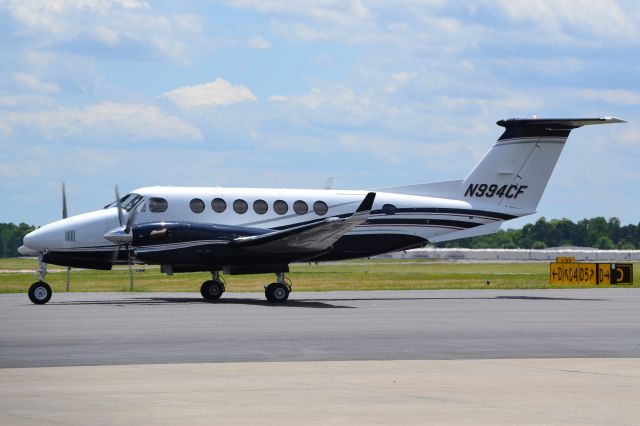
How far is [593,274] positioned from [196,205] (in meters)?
19.9

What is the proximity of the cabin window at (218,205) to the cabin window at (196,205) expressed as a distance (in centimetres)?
34

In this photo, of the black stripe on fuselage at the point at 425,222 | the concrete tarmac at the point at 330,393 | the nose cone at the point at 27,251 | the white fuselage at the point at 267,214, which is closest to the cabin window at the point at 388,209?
the white fuselage at the point at 267,214

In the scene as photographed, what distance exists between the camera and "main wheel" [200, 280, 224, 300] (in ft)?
106

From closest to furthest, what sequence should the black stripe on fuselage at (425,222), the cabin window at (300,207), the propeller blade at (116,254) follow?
the propeller blade at (116,254) → the cabin window at (300,207) → the black stripe on fuselage at (425,222)

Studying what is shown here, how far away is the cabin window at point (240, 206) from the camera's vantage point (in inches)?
1254

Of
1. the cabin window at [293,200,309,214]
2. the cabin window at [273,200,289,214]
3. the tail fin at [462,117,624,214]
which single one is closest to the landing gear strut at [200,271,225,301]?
the cabin window at [273,200,289,214]

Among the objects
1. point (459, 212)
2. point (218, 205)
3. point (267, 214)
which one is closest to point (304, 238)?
point (267, 214)

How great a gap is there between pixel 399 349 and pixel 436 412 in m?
6.20

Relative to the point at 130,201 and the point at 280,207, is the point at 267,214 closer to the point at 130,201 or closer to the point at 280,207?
the point at 280,207

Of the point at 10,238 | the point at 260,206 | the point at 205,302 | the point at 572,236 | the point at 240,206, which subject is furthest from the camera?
the point at 572,236

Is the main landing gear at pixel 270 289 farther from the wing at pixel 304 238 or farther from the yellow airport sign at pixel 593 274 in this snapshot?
the yellow airport sign at pixel 593 274

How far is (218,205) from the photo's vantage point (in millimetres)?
31641

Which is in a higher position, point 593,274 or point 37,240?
point 37,240

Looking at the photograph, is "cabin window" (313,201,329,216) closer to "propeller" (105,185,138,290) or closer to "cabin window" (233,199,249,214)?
"cabin window" (233,199,249,214)
